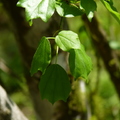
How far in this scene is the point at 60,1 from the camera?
396 millimetres

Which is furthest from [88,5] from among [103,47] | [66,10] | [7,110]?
[103,47]

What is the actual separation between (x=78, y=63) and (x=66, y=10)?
0.24 feet

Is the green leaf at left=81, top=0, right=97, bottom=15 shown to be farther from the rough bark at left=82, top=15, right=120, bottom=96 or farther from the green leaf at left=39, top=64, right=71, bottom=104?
the rough bark at left=82, top=15, right=120, bottom=96

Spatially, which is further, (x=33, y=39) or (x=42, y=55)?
(x=33, y=39)

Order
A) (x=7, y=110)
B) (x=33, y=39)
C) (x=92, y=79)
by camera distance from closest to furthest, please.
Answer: (x=7, y=110)
(x=33, y=39)
(x=92, y=79)

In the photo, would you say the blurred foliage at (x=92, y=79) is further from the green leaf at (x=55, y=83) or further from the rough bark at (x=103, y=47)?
the green leaf at (x=55, y=83)

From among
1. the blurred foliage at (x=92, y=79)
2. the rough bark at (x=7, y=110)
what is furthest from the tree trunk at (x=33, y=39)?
the rough bark at (x=7, y=110)

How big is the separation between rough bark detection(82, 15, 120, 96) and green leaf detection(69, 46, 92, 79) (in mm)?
462

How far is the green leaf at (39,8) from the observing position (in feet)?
1.17

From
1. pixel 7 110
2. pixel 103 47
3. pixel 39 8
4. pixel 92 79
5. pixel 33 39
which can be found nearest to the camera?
pixel 39 8

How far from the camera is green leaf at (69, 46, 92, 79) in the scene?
0.38 m

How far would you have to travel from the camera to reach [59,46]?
365mm

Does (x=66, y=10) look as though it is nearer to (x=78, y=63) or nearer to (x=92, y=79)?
(x=78, y=63)

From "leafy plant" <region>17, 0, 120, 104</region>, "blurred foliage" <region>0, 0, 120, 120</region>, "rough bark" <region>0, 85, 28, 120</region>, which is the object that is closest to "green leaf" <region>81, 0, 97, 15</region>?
"leafy plant" <region>17, 0, 120, 104</region>
